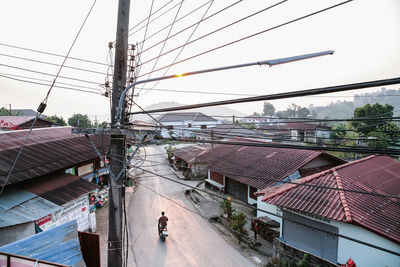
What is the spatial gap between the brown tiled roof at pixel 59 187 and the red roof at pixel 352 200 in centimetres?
892

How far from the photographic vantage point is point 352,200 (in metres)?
8.52

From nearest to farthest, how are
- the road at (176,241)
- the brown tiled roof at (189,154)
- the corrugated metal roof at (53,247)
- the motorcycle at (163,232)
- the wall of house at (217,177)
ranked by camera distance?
the corrugated metal roof at (53,247), the road at (176,241), the motorcycle at (163,232), the wall of house at (217,177), the brown tiled roof at (189,154)

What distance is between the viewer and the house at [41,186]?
7613 millimetres

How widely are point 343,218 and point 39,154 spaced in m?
14.3

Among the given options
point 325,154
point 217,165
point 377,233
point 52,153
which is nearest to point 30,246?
point 52,153

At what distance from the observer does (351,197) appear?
8680 millimetres

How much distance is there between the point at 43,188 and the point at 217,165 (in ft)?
40.8

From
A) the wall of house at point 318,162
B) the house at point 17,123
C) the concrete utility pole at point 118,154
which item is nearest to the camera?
the concrete utility pole at point 118,154

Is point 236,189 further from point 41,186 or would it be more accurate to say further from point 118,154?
point 118,154

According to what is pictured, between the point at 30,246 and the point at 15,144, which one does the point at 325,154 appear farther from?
the point at 15,144

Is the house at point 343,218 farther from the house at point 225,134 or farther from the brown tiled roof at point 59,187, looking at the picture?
the brown tiled roof at point 59,187

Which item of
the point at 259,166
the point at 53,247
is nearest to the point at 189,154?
the point at 259,166

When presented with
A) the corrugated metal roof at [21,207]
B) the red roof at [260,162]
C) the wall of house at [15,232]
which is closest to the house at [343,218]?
the red roof at [260,162]

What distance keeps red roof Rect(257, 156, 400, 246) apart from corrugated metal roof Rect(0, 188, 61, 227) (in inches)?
368
